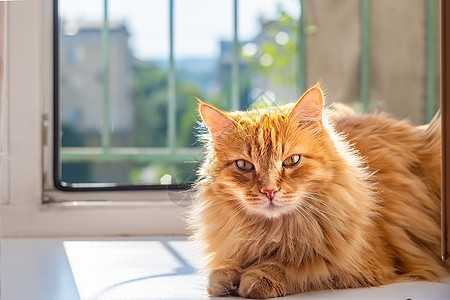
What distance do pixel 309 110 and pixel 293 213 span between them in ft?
0.81

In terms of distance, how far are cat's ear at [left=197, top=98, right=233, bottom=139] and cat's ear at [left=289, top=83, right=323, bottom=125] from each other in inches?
6.3

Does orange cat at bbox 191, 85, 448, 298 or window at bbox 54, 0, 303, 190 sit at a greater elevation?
window at bbox 54, 0, 303, 190

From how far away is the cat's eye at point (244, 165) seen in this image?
1379 mm

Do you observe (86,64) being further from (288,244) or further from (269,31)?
(288,244)

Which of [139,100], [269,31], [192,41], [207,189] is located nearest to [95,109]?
[139,100]

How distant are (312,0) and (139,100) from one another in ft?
9.98

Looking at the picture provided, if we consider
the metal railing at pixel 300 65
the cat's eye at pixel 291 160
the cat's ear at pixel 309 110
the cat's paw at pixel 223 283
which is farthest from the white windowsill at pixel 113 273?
the metal railing at pixel 300 65

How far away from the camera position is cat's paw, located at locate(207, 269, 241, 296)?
1319mm

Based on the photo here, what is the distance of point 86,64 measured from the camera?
5.47 metres

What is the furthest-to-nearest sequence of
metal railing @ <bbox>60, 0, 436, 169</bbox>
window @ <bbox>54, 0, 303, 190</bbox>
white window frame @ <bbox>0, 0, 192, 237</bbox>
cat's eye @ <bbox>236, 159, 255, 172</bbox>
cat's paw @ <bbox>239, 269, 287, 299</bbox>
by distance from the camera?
window @ <bbox>54, 0, 303, 190</bbox> → metal railing @ <bbox>60, 0, 436, 169</bbox> → white window frame @ <bbox>0, 0, 192, 237</bbox> → cat's eye @ <bbox>236, 159, 255, 172</bbox> → cat's paw @ <bbox>239, 269, 287, 299</bbox>

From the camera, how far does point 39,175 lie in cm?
221

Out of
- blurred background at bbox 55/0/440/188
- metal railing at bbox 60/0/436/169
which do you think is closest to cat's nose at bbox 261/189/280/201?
blurred background at bbox 55/0/440/188

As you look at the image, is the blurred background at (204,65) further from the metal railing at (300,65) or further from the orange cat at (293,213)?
the orange cat at (293,213)

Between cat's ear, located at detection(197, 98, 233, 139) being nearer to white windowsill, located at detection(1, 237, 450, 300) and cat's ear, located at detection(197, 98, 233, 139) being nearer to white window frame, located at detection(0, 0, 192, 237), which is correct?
white windowsill, located at detection(1, 237, 450, 300)
